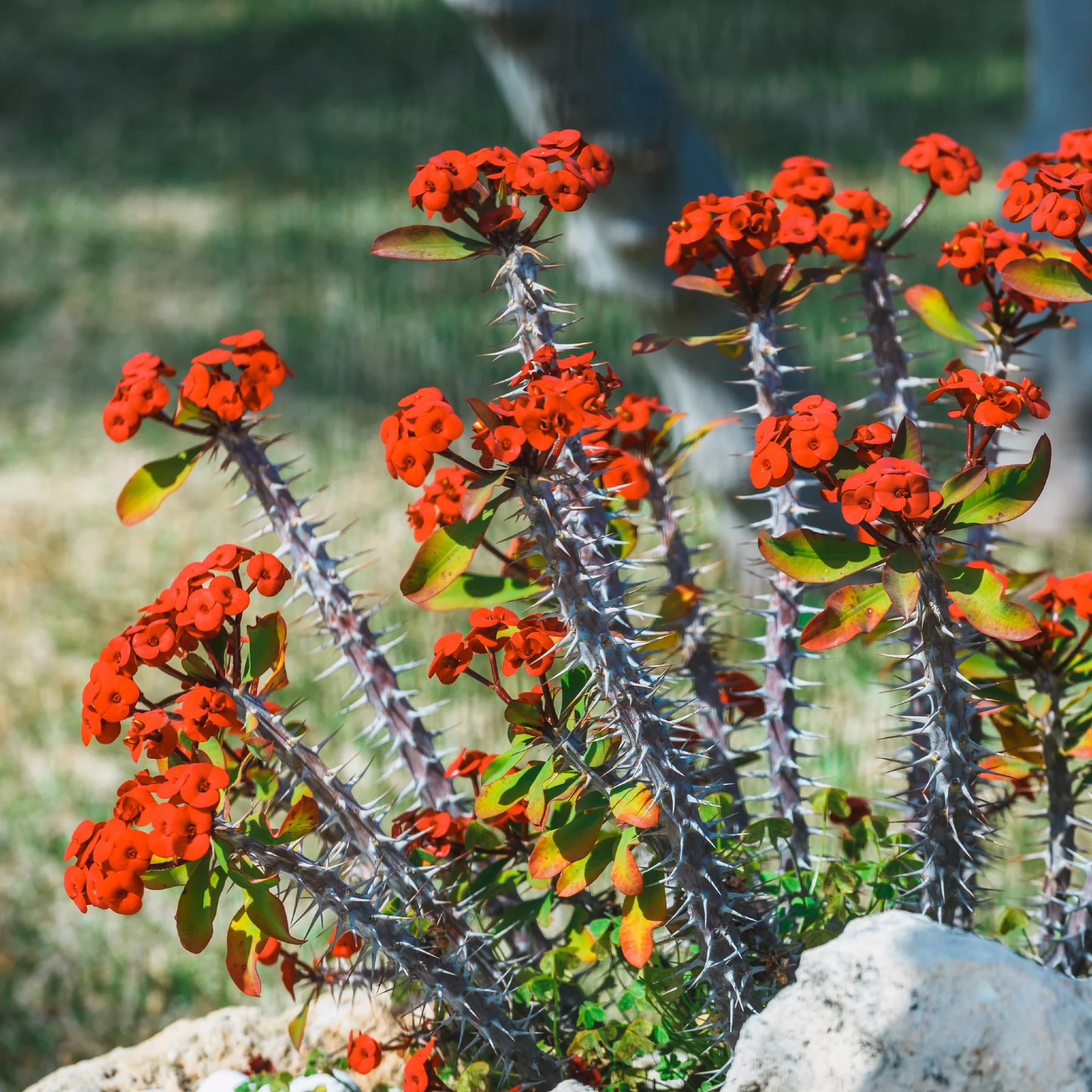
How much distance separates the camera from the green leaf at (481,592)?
1583 millimetres

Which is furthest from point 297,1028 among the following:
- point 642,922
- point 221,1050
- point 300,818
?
point 642,922

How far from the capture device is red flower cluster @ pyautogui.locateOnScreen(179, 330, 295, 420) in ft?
4.84

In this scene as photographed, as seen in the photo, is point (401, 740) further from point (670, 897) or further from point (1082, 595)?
point (1082, 595)

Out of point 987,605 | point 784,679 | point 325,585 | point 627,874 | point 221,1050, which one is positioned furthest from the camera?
point 221,1050

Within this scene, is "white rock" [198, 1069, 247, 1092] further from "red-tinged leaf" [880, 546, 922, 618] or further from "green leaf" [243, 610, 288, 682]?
"red-tinged leaf" [880, 546, 922, 618]

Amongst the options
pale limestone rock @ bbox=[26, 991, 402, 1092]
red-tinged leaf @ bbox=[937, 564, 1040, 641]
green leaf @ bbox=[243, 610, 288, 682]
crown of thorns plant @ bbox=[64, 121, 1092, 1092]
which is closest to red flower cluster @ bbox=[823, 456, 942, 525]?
crown of thorns plant @ bbox=[64, 121, 1092, 1092]

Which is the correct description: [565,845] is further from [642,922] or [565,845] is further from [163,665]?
[163,665]

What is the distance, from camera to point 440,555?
49.2 inches

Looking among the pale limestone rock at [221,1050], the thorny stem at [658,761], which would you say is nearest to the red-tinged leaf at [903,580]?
the thorny stem at [658,761]

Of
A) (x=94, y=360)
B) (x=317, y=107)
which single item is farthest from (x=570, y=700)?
(x=317, y=107)

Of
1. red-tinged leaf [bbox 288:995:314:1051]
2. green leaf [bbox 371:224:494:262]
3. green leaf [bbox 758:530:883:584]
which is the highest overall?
green leaf [bbox 371:224:494:262]

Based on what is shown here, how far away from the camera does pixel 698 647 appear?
1.82 m

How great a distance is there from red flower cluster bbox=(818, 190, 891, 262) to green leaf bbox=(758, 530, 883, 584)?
0.49m

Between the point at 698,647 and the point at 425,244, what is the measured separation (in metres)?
0.72
